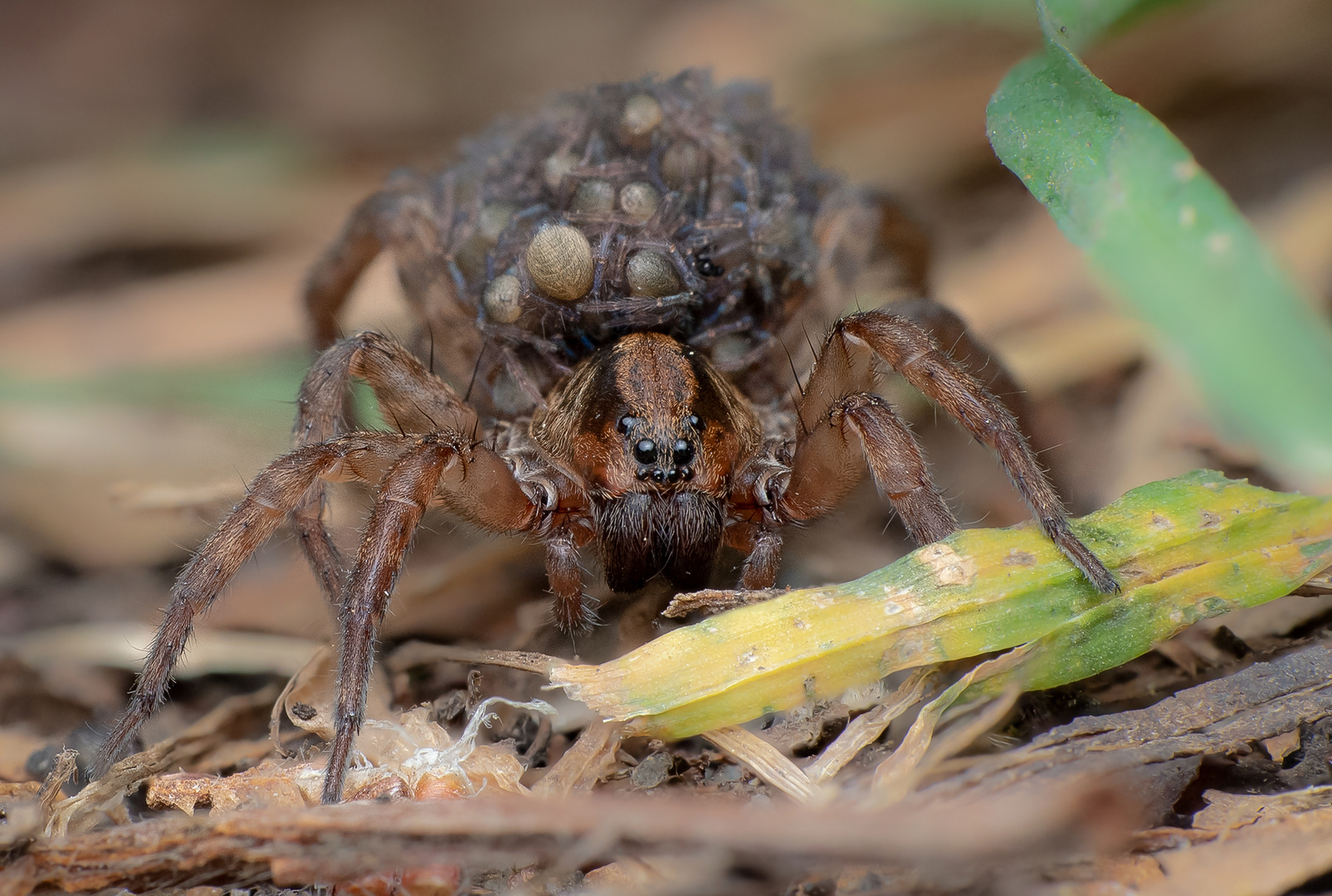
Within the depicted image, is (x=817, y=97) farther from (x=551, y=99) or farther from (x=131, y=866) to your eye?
(x=131, y=866)

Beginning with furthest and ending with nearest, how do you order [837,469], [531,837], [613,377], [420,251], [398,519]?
[420,251] < [613,377] < [837,469] < [398,519] < [531,837]

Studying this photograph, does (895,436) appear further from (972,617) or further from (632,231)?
(632,231)

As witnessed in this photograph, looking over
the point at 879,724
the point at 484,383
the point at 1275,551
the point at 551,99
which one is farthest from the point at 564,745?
the point at 551,99

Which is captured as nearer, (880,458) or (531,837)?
(531,837)

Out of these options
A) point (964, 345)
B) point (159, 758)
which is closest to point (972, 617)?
point (964, 345)

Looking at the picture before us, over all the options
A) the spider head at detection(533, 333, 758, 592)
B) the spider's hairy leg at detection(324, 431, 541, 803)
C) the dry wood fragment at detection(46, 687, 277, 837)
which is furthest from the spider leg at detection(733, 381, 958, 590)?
the dry wood fragment at detection(46, 687, 277, 837)

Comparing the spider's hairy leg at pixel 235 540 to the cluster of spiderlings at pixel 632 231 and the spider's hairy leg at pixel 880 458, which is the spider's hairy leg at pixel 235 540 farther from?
the spider's hairy leg at pixel 880 458

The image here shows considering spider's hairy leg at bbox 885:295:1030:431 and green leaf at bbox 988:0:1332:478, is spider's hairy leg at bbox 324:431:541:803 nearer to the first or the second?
spider's hairy leg at bbox 885:295:1030:431

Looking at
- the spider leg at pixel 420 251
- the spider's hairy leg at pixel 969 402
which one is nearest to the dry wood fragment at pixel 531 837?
the spider's hairy leg at pixel 969 402
